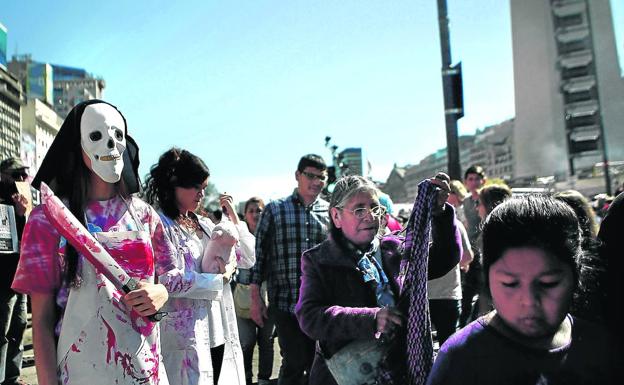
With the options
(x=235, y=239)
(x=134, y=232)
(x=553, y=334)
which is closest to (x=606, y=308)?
(x=553, y=334)

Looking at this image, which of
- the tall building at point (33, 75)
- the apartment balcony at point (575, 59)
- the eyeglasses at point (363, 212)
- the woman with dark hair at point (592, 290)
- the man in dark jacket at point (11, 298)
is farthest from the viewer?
the tall building at point (33, 75)

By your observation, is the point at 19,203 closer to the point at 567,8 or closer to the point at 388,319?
the point at 388,319

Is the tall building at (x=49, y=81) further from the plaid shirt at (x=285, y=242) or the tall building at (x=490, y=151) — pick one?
the plaid shirt at (x=285, y=242)

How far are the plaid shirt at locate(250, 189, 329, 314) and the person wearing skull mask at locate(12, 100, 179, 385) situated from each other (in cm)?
264

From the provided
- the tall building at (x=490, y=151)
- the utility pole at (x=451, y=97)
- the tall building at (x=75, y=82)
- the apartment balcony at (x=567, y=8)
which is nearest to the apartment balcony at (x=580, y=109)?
the apartment balcony at (x=567, y=8)

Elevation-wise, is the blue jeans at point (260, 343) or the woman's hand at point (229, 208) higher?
the woman's hand at point (229, 208)

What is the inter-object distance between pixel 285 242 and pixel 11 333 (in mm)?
2930

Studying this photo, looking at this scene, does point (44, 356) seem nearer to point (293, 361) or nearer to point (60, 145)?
point (60, 145)

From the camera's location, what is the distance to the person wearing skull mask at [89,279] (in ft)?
6.53

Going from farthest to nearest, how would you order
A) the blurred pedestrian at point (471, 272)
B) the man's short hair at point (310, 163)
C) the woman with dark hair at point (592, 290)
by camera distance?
the blurred pedestrian at point (471, 272) < the man's short hair at point (310, 163) < the woman with dark hair at point (592, 290)

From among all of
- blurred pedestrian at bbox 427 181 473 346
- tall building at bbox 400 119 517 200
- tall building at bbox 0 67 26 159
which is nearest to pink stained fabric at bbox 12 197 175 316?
blurred pedestrian at bbox 427 181 473 346

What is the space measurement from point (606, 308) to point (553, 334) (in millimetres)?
222

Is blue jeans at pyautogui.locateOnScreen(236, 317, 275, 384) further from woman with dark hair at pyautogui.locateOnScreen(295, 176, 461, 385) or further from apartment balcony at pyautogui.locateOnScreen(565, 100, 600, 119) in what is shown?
apartment balcony at pyautogui.locateOnScreen(565, 100, 600, 119)

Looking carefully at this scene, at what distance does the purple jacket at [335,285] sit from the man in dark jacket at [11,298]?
384cm
